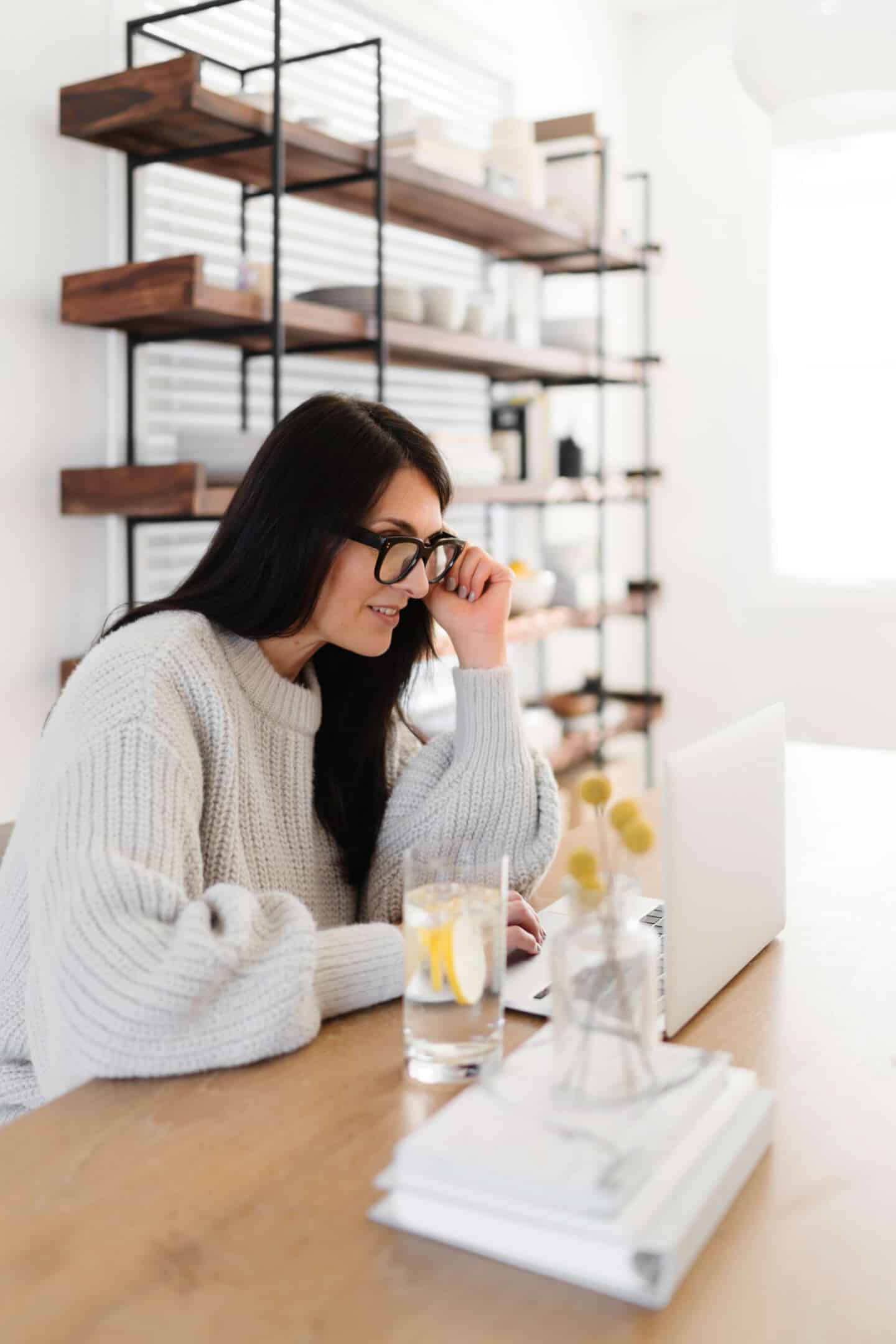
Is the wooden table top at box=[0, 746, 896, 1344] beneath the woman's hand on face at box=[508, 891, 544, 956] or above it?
beneath

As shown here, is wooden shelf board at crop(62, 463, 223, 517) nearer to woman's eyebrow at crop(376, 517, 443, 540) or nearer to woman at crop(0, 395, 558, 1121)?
woman at crop(0, 395, 558, 1121)

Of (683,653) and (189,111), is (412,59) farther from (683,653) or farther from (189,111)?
(683,653)

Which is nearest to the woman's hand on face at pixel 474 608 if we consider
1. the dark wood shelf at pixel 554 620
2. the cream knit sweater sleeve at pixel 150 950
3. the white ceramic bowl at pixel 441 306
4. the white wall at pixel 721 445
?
the cream knit sweater sleeve at pixel 150 950

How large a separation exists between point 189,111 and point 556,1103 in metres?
1.96

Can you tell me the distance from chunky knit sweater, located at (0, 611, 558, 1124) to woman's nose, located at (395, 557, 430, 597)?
0.15 m

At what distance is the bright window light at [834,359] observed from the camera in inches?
156

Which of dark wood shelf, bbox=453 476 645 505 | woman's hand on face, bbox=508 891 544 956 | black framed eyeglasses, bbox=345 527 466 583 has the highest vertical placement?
dark wood shelf, bbox=453 476 645 505

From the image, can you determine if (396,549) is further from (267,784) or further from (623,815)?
(623,815)

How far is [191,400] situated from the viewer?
8.90 ft

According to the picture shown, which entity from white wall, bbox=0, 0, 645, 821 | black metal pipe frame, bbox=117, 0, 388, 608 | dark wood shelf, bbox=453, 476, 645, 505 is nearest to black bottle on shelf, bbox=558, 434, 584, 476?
dark wood shelf, bbox=453, 476, 645, 505

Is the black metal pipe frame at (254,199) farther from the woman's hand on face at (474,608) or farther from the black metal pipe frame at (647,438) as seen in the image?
the black metal pipe frame at (647,438)

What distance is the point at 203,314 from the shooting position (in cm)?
234

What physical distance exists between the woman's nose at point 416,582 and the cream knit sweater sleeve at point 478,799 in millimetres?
170

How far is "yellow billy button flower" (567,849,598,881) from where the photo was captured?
30.4 inches
